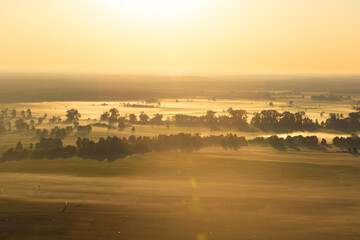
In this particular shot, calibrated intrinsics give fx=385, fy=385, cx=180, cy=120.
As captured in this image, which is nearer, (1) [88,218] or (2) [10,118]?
(1) [88,218]

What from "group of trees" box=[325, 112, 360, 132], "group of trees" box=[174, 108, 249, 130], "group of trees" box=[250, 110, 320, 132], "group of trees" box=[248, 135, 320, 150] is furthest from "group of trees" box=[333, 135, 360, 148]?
"group of trees" box=[174, 108, 249, 130]

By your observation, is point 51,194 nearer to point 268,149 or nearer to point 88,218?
point 88,218

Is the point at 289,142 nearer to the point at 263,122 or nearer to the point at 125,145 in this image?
the point at 263,122

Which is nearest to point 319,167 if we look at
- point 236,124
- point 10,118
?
point 236,124

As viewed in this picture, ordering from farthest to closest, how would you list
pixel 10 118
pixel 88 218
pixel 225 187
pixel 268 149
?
pixel 10 118 < pixel 268 149 < pixel 225 187 < pixel 88 218

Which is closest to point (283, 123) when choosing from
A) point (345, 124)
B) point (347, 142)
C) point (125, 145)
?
point (345, 124)

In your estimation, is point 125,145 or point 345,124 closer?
point 125,145

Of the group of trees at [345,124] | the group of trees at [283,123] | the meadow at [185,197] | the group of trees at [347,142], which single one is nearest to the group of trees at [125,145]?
the meadow at [185,197]
